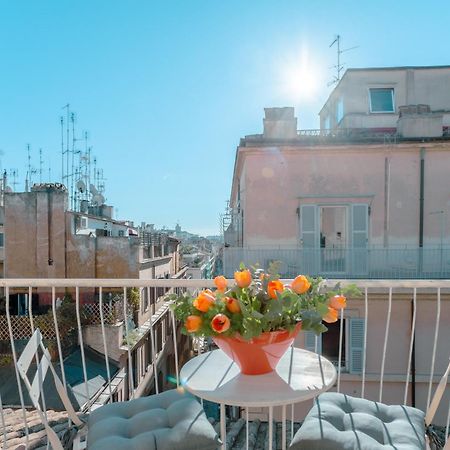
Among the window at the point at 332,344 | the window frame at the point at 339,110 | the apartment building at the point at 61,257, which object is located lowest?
the window at the point at 332,344

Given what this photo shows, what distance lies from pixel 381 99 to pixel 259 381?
10943 mm

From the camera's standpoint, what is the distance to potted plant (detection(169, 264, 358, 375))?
1276mm

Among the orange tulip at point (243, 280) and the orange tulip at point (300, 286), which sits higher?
the orange tulip at point (243, 280)

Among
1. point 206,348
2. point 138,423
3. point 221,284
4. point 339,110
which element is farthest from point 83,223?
point 221,284

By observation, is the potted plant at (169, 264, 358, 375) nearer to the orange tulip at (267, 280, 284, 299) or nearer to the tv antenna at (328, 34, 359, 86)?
the orange tulip at (267, 280, 284, 299)

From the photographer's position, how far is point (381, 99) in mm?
10344

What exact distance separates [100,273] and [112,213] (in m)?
7.82

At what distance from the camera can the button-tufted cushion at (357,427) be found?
1436 mm

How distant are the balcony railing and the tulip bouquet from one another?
641cm

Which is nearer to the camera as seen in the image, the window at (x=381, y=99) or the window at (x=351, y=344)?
the window at (x=351, y=344)

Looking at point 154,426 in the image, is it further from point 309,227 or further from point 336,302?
point 309,227

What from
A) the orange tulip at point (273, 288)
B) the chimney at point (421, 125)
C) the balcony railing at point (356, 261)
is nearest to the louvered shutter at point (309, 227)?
the balcony railing at point (356, 261)

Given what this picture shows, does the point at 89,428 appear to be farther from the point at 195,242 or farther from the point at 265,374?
the point at 195,242

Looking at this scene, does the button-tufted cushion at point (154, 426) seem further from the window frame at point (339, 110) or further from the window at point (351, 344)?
the window frame at point (339, 110)
